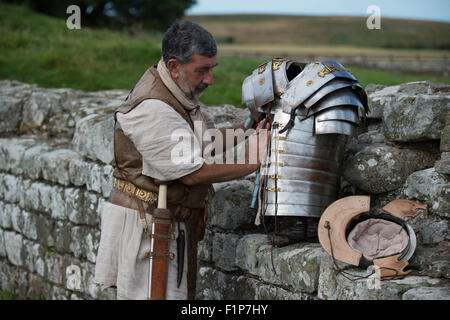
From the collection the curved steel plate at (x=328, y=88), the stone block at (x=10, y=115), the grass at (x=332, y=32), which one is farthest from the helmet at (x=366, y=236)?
the grass at (x=332, y=32)

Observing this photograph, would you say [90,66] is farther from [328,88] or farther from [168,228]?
[328,88]

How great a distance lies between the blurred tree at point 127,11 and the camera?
76.2ft

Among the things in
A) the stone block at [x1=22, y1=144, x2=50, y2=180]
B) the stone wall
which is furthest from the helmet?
the stone block at [x1=22, y1=144, x2=50, y2=180]

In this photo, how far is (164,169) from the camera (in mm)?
3172

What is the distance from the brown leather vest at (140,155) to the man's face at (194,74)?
9cm

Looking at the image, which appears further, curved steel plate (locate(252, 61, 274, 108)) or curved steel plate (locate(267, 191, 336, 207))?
curved steel plate (locate(252, 61, 274, 108))

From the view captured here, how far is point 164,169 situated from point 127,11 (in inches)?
846

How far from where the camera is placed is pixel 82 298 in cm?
532

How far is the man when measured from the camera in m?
3.16

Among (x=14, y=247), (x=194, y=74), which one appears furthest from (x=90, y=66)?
(x=194, y=74)

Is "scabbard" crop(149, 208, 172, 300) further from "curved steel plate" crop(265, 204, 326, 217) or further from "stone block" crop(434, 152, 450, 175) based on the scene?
"stone block" crop(434, 152, 450, 175)

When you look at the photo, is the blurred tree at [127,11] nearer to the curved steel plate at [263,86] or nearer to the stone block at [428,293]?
the curved steel plate at [263,86]
